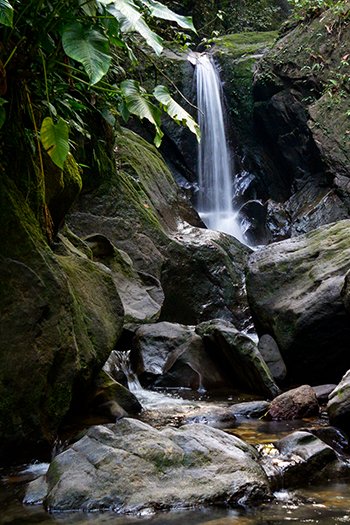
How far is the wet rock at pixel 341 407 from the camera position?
4.52m

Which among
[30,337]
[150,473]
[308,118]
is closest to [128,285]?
[30,337]

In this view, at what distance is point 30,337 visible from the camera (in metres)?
3.72

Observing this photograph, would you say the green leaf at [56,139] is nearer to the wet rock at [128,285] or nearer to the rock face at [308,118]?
the wet rock at [128,285]

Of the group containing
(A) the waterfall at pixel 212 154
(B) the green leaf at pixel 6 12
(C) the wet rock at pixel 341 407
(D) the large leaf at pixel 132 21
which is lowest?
(C) the wet rock at pixel 341 407

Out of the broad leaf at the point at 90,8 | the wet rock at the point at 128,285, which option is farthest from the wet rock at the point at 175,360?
the broad leaf at the point at 90,8

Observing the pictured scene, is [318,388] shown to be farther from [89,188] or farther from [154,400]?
[89,188]

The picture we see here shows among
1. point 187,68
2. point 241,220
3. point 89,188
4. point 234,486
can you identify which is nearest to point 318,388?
point 234,486

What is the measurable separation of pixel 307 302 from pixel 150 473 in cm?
393

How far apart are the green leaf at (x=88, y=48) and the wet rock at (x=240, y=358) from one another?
4160mm

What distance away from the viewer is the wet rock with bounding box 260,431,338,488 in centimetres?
352

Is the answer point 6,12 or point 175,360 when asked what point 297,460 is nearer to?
point 6,12

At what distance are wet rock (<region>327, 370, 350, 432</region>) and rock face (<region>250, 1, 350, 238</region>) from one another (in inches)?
314

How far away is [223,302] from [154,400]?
163 inches

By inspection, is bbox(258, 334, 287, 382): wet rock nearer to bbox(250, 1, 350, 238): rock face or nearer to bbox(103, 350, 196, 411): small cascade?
bbox(103, 350, 196, 411): small cascade
